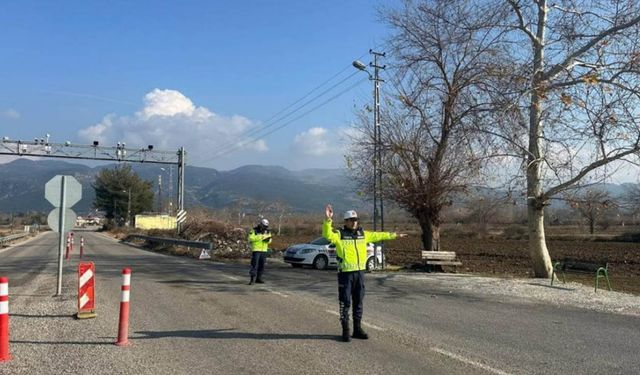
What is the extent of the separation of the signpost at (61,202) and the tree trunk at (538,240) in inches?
550

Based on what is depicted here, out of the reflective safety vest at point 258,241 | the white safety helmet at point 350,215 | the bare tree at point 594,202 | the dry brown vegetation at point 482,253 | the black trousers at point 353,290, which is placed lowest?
the dry brown vegetation at point 482,253

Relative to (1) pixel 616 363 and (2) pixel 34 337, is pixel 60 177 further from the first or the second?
(1) pixel 616 363

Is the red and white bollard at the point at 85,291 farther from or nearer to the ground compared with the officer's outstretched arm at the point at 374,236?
nearer to the ground

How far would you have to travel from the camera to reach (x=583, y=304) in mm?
13070

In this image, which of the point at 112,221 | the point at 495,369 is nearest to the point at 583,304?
the point at 495,369

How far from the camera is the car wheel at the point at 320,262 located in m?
24.4

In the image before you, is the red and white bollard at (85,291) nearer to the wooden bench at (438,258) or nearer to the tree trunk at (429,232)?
the wooden bench at (438,258)

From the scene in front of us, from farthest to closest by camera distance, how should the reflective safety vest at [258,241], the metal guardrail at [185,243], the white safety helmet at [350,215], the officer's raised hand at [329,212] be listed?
the metal guardrail at [185,243] < the reflective safety vest at [258,241] < the white safety helmet at [350,215] < the officer's raised hand at [329,212]

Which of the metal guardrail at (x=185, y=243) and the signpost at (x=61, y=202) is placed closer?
the signpost at (x=61, y=202)

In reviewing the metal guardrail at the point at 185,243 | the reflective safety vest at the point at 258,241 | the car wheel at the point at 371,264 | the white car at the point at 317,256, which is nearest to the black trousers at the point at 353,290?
the reflective safety vest at the point at 258,241

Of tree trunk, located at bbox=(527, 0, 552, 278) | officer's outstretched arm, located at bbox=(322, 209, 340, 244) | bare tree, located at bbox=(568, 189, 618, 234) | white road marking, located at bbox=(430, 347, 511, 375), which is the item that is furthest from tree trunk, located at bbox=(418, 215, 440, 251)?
white road marking, located at bbox=(430, 347, 511, 375)

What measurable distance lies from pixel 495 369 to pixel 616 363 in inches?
68.1

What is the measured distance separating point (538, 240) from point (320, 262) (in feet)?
30.0

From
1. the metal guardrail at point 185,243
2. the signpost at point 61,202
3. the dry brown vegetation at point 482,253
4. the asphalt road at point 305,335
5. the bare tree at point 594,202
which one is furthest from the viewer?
the metal guardrail at point 185,243
